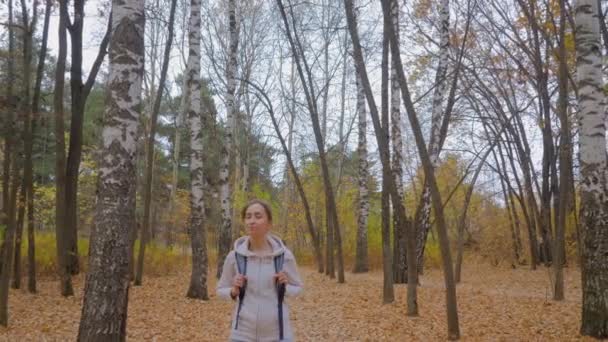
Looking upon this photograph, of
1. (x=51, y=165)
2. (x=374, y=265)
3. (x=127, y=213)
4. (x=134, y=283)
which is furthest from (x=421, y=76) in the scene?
(x=51, y=165)

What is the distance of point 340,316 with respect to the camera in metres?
8.37

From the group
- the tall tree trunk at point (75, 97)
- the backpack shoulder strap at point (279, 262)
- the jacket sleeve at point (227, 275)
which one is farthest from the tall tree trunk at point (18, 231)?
the backpack shoulder strap at point (279, 262)

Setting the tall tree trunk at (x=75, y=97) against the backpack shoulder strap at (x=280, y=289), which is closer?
the backpack shoulder strap at (x=280, y=289)

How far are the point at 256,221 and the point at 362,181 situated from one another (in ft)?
43.6

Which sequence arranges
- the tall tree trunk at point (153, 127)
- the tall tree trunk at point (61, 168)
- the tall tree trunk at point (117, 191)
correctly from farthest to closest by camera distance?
1. the tall tree trunk at point (153, 127)
2. the tall tree trunk at point (61, 168)
3. the tall tree trunk at point (117, 191)

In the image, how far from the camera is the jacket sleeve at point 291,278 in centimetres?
297

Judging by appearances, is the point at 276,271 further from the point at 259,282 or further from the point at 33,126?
the point at 33,126

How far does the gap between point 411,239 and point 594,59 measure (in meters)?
3.60

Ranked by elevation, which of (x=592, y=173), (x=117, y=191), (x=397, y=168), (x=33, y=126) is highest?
(x=33, y=126)

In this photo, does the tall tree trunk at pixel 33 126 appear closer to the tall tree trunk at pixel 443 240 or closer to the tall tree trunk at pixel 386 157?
the tall tree trunk at pixel 386 157

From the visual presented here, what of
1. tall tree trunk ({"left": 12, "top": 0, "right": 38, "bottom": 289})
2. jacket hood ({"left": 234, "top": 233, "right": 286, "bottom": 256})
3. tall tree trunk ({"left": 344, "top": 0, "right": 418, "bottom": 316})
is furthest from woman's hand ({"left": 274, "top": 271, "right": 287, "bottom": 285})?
tall tree trunk ({"left": 12, "top": 0, "right": 38, "bottom": 289})

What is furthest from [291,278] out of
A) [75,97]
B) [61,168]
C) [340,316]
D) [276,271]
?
[75,97]

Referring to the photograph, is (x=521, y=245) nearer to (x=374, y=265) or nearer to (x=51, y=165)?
(x=374, y=265)

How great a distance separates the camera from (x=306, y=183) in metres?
26.9
